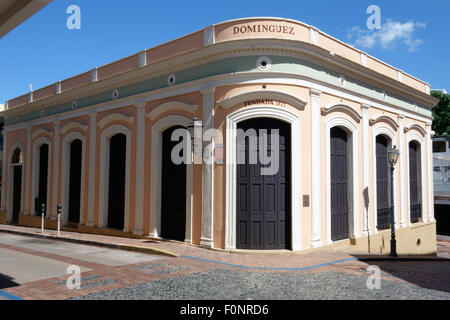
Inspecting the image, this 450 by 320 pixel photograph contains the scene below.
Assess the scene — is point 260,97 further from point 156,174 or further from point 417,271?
point 417,271

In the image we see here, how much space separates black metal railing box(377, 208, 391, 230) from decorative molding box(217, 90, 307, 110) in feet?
23.0

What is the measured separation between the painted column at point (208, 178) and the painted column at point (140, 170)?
320 cm

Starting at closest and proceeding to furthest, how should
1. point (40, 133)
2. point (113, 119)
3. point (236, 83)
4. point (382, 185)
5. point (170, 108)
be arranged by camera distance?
1. point (236, 83)
2. point (170, 108)
3. point (113, 119)
4. point (382, 185)
5. point (40, 133)

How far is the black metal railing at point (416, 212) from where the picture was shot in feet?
58.9

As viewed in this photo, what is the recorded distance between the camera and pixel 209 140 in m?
11.3

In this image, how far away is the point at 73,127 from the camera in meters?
17.3

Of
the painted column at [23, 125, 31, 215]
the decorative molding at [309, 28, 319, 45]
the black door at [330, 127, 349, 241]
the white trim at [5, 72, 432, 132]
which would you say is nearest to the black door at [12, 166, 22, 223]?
the painted column at [23, 125, 31, 215]

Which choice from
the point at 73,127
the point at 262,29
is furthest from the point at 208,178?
the point at 73,127

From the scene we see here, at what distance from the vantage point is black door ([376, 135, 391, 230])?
49.6 feet

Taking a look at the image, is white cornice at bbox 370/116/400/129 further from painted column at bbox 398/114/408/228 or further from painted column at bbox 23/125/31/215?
painted column at bbox 23/125/31/215

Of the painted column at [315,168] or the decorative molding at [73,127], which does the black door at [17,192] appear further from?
the painted column at [315,168]

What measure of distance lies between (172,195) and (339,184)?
19.7ft

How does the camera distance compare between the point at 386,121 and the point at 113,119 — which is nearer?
the point at 113,119

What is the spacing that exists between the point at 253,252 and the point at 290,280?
9.16 ft
